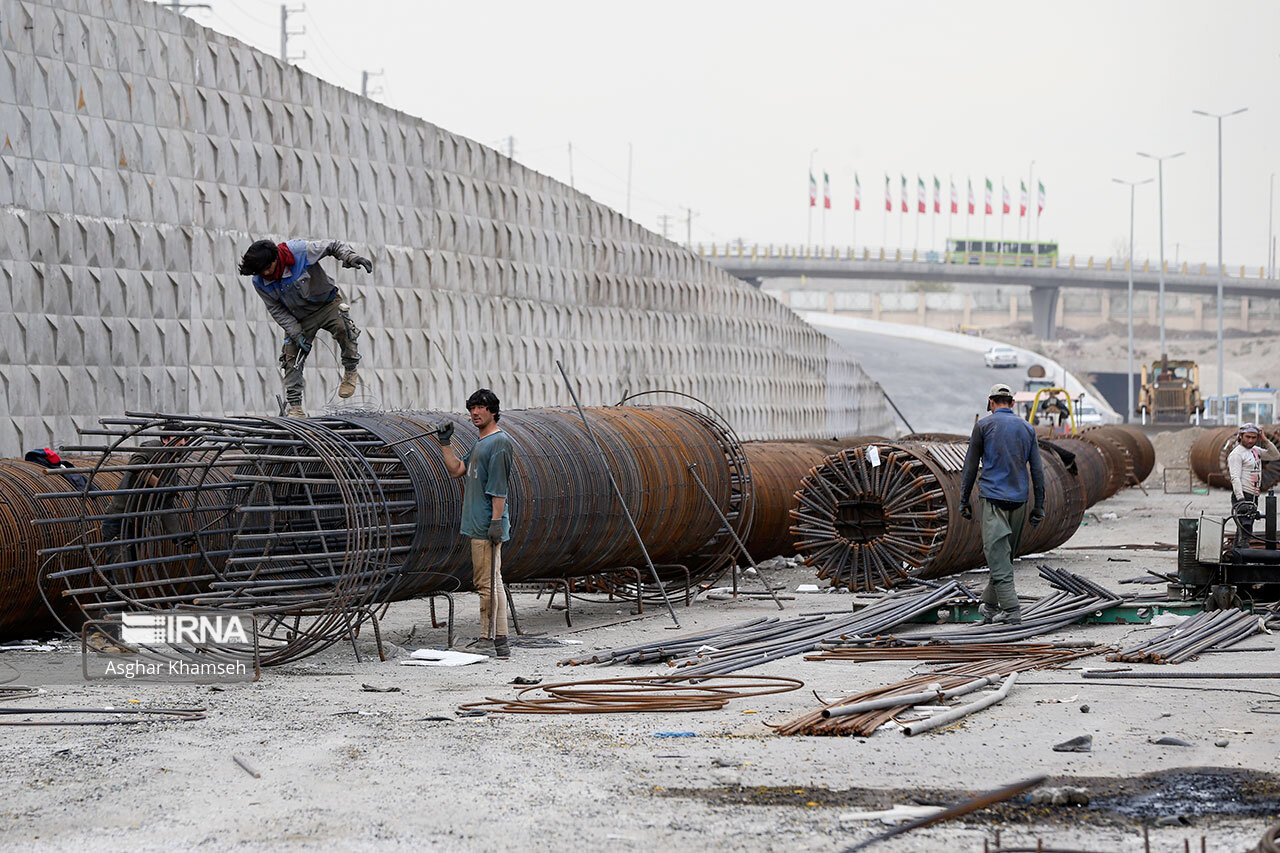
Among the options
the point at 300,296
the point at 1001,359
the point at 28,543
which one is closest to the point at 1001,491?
the point at 300,296

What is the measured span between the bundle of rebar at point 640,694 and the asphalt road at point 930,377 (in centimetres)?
6458

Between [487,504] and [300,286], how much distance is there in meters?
2.81

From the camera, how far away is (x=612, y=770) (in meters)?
7.00

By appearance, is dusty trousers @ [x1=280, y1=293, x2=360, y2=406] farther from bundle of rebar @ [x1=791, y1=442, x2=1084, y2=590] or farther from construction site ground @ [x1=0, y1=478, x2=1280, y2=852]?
bundle of rebar @ [x1=791, y1=442, x2=1084, y2=590]

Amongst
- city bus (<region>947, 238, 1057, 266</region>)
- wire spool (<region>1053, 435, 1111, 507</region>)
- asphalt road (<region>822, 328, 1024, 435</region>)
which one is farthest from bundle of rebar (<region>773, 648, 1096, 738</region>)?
city bus (<region>947, 238, 1057, 266</region>)

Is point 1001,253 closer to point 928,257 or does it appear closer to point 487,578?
point 928,257

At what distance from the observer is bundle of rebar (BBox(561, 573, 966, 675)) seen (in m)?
10.7

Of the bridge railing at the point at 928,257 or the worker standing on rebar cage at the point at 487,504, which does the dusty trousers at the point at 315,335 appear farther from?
the bridge railing at the point at 928,257

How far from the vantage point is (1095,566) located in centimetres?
1886

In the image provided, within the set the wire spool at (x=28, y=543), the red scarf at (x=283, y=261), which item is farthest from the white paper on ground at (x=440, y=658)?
the red scarf at (x=283, y=261)

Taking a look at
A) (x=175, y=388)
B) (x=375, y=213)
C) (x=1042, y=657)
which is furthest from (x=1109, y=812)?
(x=375, y=213)

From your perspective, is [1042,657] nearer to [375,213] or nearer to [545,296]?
[375,213]

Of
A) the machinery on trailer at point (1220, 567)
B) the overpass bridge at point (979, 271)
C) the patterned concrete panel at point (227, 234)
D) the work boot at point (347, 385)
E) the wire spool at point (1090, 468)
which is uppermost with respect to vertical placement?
the overpass bridge at point (979, 271)

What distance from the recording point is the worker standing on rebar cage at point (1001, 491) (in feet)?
41.1
